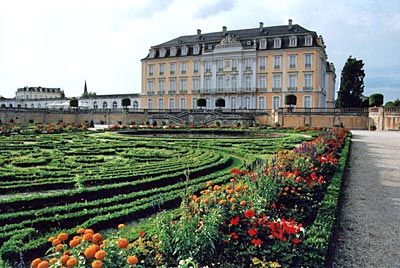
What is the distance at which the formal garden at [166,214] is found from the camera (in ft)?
10.7

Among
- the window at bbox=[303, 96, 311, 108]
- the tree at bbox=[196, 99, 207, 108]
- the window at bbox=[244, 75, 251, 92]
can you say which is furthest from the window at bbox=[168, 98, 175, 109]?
the window at bbox=[303, 96, 311, 108]

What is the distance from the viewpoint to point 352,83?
4422cm

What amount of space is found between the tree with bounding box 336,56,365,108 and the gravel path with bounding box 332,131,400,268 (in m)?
36.3

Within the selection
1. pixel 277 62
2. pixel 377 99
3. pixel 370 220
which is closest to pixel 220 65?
pixel 277 62

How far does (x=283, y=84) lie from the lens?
1761 inches

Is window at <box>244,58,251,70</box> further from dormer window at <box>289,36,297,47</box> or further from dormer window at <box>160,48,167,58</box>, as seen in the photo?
dormer window at <box>160,48,167,58</box>

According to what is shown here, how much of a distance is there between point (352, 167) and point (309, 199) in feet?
19.4

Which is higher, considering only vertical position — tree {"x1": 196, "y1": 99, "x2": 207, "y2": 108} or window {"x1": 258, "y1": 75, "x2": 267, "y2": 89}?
window {"x1": 258, "y1": 75, "x2": 267, "y2": 89}

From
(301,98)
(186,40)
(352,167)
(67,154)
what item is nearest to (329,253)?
(352,167)

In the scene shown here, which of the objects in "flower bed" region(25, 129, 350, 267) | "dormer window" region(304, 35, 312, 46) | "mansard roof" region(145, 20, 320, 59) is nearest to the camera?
"flower bed" region(25, 129, 350, 267)

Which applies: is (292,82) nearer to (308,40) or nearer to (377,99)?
(308,40)

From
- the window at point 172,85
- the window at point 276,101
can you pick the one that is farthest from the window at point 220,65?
the window at point 276,101

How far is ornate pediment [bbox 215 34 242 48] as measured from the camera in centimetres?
4645

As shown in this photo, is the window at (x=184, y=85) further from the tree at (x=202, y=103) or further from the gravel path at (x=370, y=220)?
the gravel path at (x=370, y=220)
